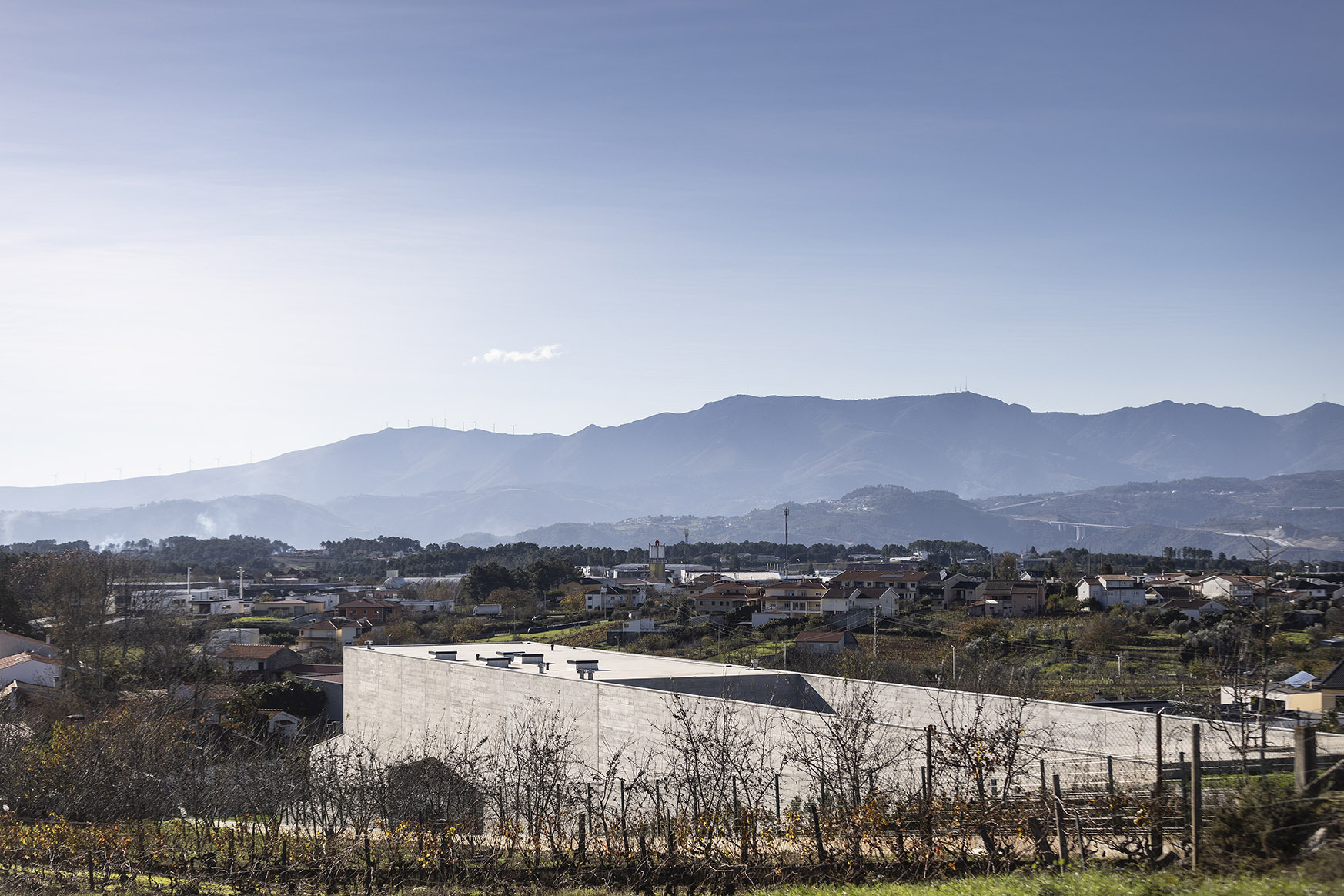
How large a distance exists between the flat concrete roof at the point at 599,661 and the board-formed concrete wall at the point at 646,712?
204 mm

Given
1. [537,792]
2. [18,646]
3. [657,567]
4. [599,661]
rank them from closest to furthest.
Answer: [537,792], [599,661], [18,646], [657,567]

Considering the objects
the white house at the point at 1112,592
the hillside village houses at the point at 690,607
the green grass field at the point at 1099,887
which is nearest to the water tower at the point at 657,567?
the hillside village houses at the point at 690,607

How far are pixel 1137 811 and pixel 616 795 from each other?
8840mm

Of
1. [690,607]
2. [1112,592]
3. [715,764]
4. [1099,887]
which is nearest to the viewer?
[1099,887]

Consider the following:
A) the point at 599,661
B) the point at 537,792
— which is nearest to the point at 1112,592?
the point at 599,661

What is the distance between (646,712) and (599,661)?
887 centimetres

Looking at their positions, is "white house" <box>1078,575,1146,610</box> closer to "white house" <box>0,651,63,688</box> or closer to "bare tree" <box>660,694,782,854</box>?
"bare tree" <box>660,694,782,854</box>

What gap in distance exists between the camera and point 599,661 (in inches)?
1046

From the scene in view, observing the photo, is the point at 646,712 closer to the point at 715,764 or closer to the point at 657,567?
the point at 715,764

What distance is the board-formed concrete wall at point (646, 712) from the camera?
13.0 meters

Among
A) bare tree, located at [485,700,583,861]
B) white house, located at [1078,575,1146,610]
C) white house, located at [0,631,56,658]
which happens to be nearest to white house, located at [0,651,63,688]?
white house, located at [0,631,56,658]

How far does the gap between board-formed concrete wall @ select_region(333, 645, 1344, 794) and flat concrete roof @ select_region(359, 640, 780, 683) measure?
0.20 metres

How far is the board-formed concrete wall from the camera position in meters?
13.0

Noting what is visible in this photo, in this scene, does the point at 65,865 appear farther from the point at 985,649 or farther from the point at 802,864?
the point at 985,649
